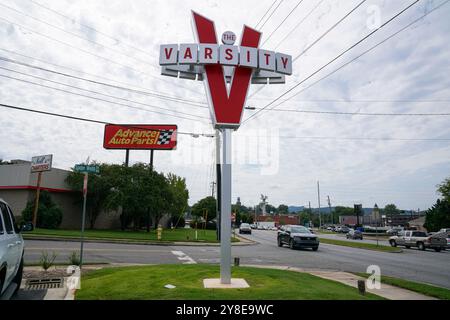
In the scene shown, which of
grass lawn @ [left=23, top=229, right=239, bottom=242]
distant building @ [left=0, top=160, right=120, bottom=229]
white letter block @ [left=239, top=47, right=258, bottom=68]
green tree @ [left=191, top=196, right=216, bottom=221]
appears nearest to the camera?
white letter block @ [left=239, top=47, right=258, bottom=68]

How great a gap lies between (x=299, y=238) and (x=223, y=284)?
17470mm

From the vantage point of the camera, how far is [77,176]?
3406cm

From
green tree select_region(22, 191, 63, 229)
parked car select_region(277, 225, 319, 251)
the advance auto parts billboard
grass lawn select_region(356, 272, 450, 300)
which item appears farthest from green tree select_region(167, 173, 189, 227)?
grass lawn select_region(356, 272, 450, 300)

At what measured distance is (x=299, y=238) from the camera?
24906 mm

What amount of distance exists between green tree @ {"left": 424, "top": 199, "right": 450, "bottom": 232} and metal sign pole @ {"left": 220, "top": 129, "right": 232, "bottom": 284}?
50920 millimetres

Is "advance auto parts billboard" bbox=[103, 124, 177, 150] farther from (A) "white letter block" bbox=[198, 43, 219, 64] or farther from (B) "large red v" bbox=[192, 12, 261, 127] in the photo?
(A) "white letter block" bbox=[198, 43, 219, 64]

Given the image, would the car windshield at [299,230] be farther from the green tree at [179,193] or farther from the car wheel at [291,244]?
the green tree at [179,193]

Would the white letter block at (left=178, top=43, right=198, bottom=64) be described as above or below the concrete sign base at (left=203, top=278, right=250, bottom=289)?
above

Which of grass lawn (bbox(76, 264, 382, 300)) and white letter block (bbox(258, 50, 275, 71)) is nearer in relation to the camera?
grass lawn (bbox(76, 264, 382, 300))

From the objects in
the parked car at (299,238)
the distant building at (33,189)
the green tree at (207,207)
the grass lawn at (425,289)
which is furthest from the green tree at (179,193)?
the grass lawn at (425,289)

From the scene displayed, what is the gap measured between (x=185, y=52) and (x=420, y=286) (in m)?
9.33

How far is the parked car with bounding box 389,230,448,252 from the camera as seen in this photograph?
99.3 ft

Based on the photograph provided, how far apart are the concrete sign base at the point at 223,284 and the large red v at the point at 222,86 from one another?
12.8ft
